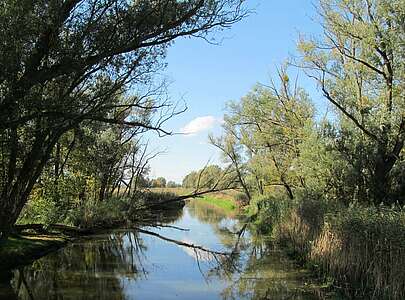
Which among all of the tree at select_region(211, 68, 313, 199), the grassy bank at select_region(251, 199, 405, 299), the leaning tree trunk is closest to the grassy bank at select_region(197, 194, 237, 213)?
the tree at select_region(211, 68, 313, 199)

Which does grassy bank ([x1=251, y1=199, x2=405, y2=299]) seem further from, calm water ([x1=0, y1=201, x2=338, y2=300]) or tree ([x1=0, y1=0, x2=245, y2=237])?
tree ([x1=0, y1=0, x2=245, y2=237])

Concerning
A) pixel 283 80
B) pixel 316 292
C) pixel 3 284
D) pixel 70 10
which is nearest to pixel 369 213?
pixel 316 292

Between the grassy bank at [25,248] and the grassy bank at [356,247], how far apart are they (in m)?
9.24

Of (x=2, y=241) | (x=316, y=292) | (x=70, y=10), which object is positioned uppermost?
(x=70, y=10)

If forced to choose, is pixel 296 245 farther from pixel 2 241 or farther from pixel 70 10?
pixel 70 10

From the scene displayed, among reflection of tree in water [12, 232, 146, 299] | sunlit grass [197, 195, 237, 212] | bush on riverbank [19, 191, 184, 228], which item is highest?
bush on riverbank [19, 191, 184, 228]

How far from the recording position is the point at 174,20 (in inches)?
445

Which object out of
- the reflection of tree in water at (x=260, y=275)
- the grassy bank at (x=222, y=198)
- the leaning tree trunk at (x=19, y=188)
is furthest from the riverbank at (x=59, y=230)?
the grassy bank at (x=222, y=198)

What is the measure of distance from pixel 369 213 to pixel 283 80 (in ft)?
66.5

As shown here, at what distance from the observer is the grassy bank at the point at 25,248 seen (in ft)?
47.3

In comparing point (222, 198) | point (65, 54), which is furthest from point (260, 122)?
point (222, 198)

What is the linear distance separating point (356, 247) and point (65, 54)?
7.77m

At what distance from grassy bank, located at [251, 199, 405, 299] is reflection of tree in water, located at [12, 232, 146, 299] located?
5.39 metres

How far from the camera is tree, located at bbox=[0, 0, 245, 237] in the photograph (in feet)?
30.7
